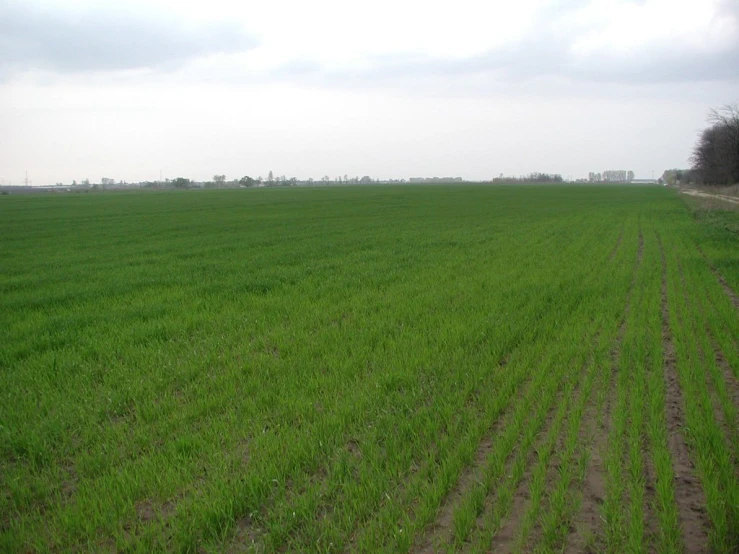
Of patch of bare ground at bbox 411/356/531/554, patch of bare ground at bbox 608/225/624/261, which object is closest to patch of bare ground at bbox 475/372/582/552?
patch of bare ground at bbox 411/356/531/554

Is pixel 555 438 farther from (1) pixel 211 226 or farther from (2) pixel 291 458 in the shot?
(1) pixel 211 226

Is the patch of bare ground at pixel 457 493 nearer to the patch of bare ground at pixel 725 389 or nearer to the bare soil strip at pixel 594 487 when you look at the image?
the bare soil strip at pixel 594 487

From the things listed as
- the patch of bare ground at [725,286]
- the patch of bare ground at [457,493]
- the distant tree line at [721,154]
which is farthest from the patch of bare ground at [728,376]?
the distant tree line at [721,154]

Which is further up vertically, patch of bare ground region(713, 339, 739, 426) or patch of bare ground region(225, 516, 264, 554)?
patch of bare ground region(713, 339, 739, 426)

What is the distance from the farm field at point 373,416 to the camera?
3758mm

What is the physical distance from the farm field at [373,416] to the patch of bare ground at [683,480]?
19 mm

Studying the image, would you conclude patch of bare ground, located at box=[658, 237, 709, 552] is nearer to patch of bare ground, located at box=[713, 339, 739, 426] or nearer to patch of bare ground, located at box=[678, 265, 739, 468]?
patch of bare ground, located at box=[678, 265, 739, 468]

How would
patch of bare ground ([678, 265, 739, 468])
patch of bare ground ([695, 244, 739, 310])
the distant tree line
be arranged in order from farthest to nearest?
the distant tree line → patch of bare ground ([695, 244, 739, 310]) → patch of bare ground ([678, 265, 739, 468])

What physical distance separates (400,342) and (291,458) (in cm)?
348

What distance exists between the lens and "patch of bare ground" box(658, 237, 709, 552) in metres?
3.61

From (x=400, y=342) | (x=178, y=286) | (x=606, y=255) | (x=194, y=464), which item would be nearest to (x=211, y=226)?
(x=178, y=286)

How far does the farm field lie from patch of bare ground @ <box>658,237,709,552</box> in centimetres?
2

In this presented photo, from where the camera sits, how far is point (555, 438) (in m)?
4.91

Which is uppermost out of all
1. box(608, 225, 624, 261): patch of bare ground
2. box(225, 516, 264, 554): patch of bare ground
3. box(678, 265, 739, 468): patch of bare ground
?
box(608, 225, 624, 261): patch of bare ground
